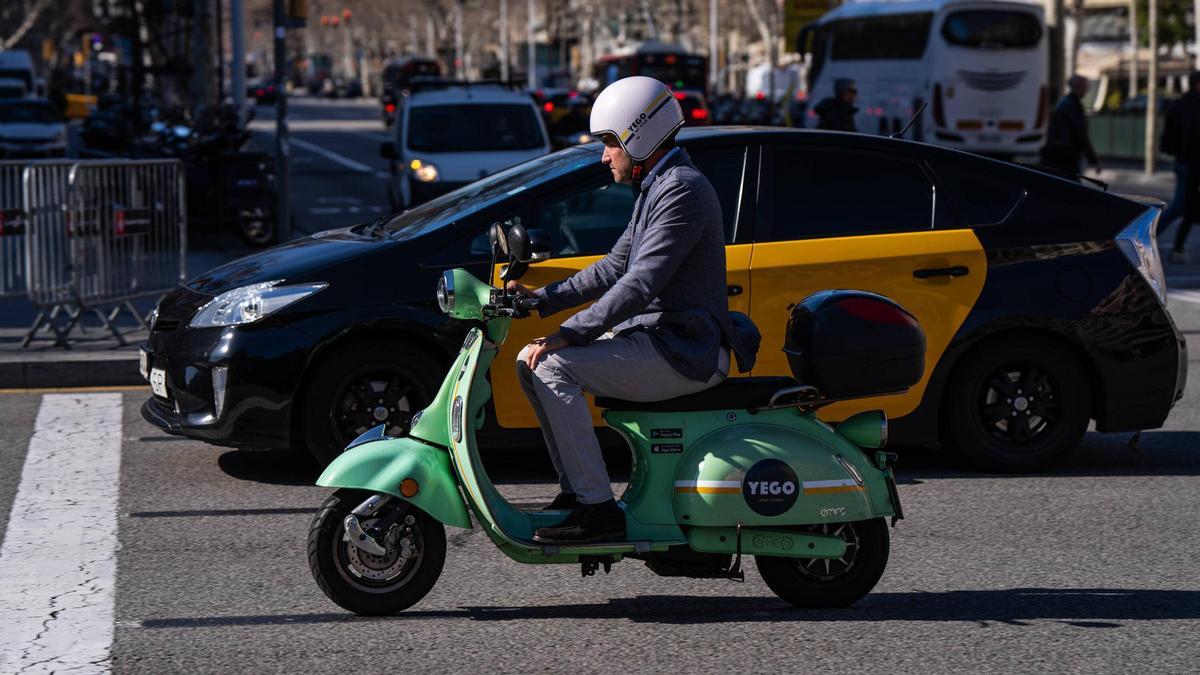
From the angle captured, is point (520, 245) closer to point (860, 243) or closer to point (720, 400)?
point (720, 400)

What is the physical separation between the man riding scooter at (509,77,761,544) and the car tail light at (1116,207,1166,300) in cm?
315

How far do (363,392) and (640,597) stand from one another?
6.78ft

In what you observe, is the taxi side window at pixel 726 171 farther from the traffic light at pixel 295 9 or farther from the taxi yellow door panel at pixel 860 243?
the traffic light at pixel 295 9

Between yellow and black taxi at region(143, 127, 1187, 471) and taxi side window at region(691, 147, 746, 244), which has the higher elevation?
taxi side window at region(691, 147, 746, 244)

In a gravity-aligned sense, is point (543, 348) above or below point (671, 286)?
below

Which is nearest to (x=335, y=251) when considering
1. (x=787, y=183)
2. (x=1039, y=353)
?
(x=787, y=183)

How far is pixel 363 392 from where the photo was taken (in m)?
7.42

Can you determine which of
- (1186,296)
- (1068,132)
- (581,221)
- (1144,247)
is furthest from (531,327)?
(1068,132)

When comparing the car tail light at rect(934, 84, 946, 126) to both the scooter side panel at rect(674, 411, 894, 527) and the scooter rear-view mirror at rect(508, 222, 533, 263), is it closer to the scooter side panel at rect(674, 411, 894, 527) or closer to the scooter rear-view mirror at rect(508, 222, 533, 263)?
the scooter side panel at rect(674, 411, 894, 527)

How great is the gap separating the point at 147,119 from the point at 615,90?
36993 millimetres

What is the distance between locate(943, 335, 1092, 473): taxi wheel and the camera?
25.5 feet

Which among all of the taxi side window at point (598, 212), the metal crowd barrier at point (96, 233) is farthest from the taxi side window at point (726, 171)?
the metal crowd barrier at point (96, 233)

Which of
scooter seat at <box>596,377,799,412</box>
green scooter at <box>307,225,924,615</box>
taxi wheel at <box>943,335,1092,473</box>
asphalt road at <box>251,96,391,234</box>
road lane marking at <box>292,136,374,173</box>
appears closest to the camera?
green scooter at <box>307,225,924,615</box>

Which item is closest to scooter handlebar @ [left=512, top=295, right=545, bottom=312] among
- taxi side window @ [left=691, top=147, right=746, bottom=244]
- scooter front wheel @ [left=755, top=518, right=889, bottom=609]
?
scooter front wheel @ [left=755, top=518, right=889, bottom=609]
